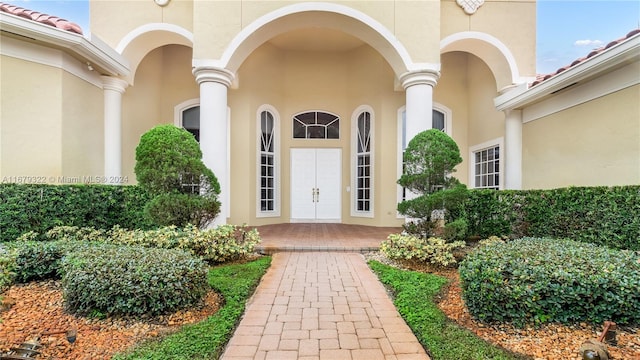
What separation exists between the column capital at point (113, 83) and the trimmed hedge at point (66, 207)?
2604 mm

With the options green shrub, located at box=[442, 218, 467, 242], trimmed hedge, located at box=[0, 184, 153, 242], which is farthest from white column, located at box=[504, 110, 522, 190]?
trimmed hedge, located at box=[0, 184, 153, 242]

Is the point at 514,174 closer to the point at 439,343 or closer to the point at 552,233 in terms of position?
the point at 552,233

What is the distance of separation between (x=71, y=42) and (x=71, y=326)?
5.17 m

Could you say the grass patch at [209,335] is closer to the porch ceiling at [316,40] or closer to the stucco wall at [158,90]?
the stucco wall at [158,90]

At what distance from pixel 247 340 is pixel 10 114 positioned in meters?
6.10

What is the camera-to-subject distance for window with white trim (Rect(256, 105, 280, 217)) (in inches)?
356

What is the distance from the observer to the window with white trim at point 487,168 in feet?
27.2

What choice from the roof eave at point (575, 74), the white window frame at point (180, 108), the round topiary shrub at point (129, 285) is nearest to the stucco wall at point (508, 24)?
Answer: the roof eave at point (575, 74)

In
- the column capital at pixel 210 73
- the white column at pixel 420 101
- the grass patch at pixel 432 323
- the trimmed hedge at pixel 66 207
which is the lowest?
the grass patch at pixel 432 323

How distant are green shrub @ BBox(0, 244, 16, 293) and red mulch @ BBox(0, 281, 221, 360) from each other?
0.14m

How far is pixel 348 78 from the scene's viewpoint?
31.7 feet

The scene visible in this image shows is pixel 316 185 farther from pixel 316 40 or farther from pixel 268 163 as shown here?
pixel 316 40

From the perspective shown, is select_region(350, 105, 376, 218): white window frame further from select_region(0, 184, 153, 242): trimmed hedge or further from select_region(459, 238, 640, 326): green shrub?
select_region(459, 238, 640, 326): green shrub

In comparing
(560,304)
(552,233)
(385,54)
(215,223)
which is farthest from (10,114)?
(552,233)
